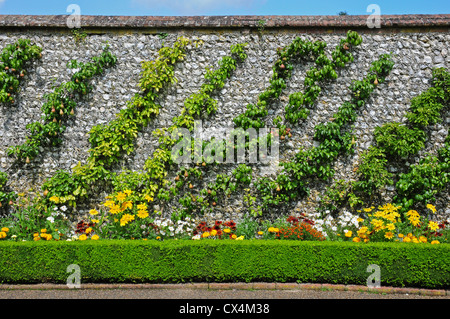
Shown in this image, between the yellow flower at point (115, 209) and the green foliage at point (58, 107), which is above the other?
the green foliage at point (58, 107)

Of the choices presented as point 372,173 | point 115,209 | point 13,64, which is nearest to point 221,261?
point 115,209

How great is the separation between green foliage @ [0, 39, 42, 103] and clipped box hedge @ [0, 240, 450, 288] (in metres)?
3.07

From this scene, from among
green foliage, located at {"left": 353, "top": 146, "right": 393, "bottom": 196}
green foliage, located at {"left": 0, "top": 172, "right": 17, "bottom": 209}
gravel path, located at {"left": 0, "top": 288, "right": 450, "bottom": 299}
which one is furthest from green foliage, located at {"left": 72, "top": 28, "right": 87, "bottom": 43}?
green foliage, located at {"left": 353, "top": 146, "right": 393, "bottom": 196}

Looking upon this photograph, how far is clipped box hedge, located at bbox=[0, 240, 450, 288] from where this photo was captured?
5340mm

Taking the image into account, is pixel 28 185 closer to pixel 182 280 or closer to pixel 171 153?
pixel 171 153

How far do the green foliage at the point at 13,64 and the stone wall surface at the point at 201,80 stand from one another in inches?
5.7

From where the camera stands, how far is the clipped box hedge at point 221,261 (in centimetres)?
534

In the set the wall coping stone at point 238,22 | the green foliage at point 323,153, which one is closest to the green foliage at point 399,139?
the green foliage at point 323,153

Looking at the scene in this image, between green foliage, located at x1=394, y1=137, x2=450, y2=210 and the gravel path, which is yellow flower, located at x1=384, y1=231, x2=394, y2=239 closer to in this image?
the gravel path

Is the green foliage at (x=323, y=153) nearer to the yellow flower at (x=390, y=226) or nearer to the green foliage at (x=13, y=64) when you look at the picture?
the yellow flower at (x=390, y=226)

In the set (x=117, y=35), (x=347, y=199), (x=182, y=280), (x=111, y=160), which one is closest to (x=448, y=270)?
(x=347, y=199)

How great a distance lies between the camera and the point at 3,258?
214 inches

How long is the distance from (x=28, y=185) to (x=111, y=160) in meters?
1.60

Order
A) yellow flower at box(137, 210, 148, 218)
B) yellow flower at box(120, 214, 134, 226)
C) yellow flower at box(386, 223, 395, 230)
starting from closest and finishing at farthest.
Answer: yellow flower at box(386, 223, 395, 230) < yellow flower at box(120, 214, 134, 226) < yellow flower at box(137, 210, 148, 218)
